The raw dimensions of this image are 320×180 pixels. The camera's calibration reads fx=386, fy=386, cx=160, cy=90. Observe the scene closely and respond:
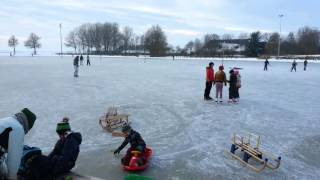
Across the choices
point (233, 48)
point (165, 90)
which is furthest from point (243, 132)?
point (233, 48)

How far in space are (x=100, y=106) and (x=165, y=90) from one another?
4686 millimetres

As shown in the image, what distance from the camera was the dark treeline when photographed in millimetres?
80812

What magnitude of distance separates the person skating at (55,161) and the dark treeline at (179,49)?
6545cm

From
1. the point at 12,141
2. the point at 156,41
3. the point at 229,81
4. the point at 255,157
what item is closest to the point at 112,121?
the point at 255,157

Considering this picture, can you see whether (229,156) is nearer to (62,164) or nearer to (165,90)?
(62,164)

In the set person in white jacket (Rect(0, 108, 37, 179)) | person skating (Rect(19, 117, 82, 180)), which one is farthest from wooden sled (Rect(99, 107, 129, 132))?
person in white jacket (Rect(0, 108, 37, 179))

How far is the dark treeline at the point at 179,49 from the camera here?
80812mm

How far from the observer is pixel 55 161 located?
4.88m

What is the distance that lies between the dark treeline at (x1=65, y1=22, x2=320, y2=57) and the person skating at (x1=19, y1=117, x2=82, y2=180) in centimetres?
6545

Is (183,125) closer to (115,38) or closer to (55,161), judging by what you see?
(55,161)

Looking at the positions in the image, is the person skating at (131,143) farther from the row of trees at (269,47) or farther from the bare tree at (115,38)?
the bare tree at (115,38)

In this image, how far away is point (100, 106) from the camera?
1170cm

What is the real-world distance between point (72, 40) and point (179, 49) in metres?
31.7

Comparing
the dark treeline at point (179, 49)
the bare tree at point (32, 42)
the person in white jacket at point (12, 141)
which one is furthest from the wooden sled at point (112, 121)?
the bare tree at point (32, 42)
